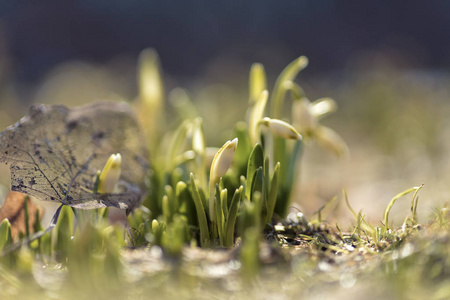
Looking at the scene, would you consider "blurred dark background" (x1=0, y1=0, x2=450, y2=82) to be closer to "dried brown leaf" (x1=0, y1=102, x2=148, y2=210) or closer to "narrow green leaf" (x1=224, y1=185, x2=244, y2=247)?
"dried brown leaf" (x1=0, y1=102, x2=148, y2=210)

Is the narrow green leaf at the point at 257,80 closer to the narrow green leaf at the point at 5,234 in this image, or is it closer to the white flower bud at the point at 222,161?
the white flower bud at the point at 222,161

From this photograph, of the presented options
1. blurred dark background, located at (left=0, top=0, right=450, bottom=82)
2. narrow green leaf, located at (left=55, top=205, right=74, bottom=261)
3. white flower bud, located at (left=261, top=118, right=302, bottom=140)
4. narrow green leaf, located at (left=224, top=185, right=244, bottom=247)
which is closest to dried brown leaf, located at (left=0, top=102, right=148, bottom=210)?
narrow green leaf, located at (left=55, top=205, right=74, bottom=261)

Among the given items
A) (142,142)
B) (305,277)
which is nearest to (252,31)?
(142,142)

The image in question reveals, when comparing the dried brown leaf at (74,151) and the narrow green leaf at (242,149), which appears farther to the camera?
the narrow green leaf at (242,149)

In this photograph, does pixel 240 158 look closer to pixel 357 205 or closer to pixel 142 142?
pixel 142 142

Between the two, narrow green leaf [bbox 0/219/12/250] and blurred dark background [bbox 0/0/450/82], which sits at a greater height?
blurred dark background [bbox 0/0/450/82]

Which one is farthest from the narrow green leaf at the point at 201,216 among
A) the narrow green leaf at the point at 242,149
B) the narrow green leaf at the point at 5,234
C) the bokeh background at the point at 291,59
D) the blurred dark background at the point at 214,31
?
the blurred dark background at the point at 214,31

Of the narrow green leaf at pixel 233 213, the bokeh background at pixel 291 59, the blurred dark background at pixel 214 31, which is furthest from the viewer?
A: the blurred dark background at pixel 214 31
